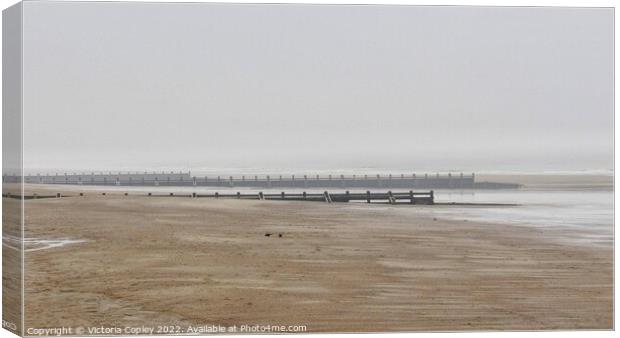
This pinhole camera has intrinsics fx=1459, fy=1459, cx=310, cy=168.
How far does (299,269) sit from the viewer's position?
830 inches

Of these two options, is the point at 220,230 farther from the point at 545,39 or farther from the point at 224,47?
the point at 545,39

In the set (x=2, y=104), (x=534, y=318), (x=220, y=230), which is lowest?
(x=534, y=318)

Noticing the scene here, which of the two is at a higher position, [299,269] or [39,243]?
[39,243]

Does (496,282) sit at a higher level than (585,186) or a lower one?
lower

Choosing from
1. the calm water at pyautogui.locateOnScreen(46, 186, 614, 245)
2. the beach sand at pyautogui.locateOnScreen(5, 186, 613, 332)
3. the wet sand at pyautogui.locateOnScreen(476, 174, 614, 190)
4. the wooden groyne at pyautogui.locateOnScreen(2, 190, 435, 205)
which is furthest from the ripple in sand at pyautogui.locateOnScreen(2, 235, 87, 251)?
the wet sand at pyautogui.locateOnScreen(476, 174, 614, 190)

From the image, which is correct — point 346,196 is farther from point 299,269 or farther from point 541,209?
point 541,209

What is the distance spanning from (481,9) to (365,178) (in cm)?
305

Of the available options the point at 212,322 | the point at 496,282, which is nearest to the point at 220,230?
the point at 212,322

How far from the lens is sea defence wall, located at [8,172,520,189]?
2127 cm

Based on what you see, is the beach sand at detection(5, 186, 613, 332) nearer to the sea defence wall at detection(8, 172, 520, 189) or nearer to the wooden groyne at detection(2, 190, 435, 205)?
the wooden groyne at detection(2, 190, 435, 205)

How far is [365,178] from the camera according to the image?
71.1ft

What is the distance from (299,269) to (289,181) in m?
1.35

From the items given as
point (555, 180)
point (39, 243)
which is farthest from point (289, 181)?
point (555, 180)

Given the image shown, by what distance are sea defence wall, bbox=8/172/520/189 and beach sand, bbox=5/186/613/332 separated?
0.89 feet
